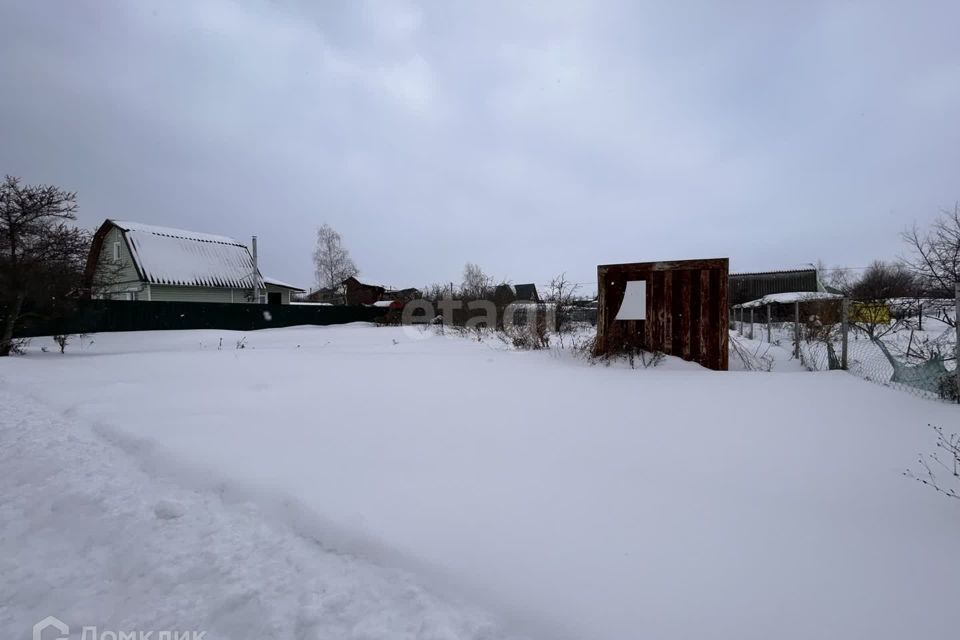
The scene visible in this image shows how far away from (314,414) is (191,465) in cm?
125

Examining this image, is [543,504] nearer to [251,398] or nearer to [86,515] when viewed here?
[86,515]

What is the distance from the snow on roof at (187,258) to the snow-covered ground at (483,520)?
2013 centimetres

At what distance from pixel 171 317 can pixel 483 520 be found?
18.0 m

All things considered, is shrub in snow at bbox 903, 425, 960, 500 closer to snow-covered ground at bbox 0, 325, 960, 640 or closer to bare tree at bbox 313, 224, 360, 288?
snow-covered ground at bbox 0, 325, 960, 640

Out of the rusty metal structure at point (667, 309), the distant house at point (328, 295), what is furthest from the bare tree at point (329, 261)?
the rusty metal structure at point (667, 309)

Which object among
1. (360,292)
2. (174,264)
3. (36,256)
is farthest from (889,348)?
(360,292)

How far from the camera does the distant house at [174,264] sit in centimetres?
2016

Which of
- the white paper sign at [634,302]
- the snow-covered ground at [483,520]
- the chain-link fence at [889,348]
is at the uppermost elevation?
the white paper sign at [634,302]

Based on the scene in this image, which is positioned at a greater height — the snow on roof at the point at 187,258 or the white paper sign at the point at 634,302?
the snow on roof at the point at 187,258

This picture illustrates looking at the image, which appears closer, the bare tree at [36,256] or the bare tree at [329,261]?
the bare tree at [36,256]

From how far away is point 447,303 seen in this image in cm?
1680

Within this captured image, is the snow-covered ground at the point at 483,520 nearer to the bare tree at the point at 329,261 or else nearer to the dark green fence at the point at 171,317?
the dark green fence at the point at 171,317

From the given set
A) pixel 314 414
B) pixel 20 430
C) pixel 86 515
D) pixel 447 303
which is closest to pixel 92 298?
pixel 447 303

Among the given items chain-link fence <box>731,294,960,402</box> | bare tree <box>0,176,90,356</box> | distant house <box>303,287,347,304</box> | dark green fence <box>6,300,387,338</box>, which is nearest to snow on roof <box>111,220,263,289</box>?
dark green fence <box>6,300,387,338</box>
